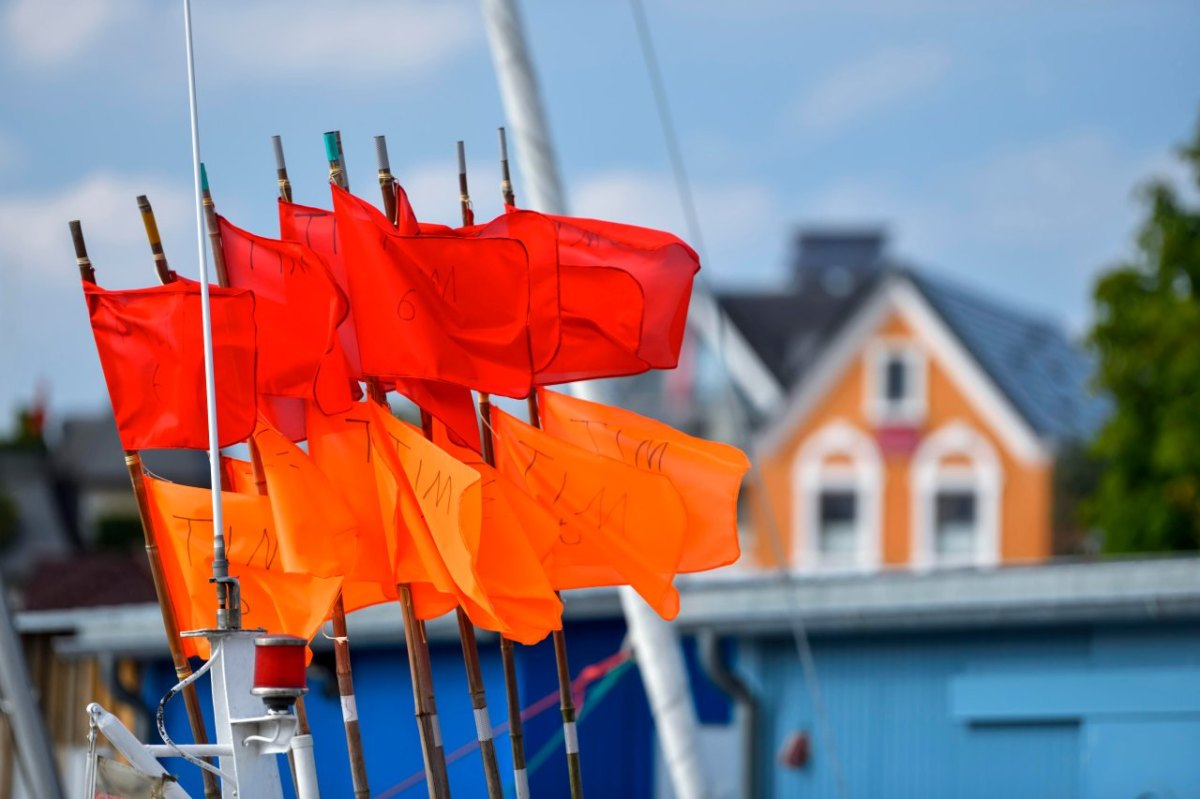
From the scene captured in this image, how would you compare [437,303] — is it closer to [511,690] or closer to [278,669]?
[511,690]

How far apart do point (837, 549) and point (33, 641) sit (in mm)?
34920

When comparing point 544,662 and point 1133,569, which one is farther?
point 544,662

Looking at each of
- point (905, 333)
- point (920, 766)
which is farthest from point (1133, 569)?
point (905, 333)

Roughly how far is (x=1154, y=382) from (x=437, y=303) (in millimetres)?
24495

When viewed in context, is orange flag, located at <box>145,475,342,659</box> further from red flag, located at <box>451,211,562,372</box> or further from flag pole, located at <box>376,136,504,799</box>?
red flag, located at <box>451,211,562,372</box>

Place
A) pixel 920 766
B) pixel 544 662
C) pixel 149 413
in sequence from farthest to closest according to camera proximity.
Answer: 1. pixel 544 662
2. pixel 920 766
3. pixel 149 413

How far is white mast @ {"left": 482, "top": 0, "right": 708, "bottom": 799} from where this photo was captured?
→ 410 inches

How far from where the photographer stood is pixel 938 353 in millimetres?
49125

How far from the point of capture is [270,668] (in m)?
6.87

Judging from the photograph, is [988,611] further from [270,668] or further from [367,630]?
[270,668]

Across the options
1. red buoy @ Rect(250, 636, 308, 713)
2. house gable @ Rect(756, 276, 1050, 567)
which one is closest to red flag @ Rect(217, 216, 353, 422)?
red buoy @ Rect(250, 636, 308, 713)

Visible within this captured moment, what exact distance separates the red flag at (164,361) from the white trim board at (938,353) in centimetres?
4174

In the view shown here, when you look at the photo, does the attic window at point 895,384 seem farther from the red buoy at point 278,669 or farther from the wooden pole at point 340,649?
the red buoy at point 278,669

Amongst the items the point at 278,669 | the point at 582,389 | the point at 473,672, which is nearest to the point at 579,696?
the point at 582,389
